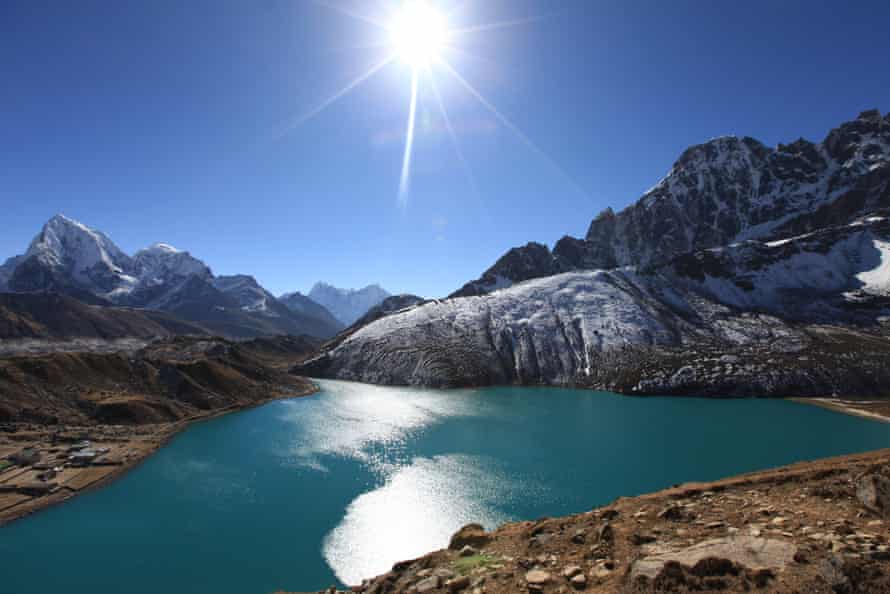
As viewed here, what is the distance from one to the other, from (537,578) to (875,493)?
1168 cm

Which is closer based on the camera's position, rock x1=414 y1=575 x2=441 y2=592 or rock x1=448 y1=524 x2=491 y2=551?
rock x1=414 y1=575 x2=441 y2=592

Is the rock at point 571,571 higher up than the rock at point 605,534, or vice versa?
the rock at point 605,534

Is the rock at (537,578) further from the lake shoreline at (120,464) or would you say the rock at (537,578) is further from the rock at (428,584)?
the lake shoreline at (120,464)

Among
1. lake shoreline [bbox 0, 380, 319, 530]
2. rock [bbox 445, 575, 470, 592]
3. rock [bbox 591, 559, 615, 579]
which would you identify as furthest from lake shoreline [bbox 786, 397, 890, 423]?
lake shoreline [bbox 0, 380, 319, 530]

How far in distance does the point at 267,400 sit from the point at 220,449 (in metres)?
36.9

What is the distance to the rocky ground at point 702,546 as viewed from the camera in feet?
29.2

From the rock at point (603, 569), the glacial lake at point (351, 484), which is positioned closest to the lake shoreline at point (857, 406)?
the glacial lake at point (351, 484)

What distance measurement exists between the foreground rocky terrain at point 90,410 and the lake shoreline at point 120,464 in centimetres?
9

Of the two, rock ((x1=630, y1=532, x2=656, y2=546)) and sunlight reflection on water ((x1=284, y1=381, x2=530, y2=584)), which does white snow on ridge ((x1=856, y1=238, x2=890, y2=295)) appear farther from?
rock ((x1=630, y1=532, x2=656, y2=546))

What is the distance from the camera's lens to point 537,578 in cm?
1218

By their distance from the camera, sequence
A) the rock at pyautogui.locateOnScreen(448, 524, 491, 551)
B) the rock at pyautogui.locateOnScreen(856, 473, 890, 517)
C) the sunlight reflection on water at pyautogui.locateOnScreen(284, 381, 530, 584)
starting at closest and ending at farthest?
1. the rock at pyautogui.locateOnScreen(856, 473, 890, 517)
2. the rock at pyautogui.locateOnScreen(448, 524, 491, 551)
3. the sunlight reflection on water at pyautogui.locateOnScreen(284, 381, 530, 584)

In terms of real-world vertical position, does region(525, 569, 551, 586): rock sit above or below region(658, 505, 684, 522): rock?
below

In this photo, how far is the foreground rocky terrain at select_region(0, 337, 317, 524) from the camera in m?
41.2

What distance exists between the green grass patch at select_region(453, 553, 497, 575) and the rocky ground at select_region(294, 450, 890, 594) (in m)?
0.06
